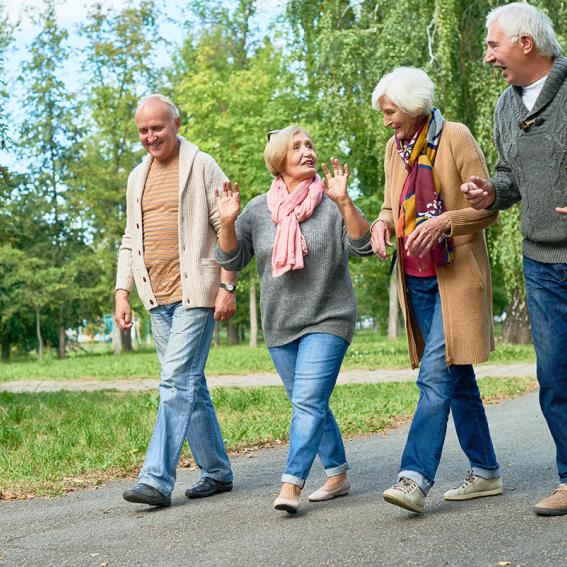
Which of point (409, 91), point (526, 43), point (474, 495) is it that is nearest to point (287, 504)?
point (474, 495)

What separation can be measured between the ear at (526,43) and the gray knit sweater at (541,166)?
15 centimetres

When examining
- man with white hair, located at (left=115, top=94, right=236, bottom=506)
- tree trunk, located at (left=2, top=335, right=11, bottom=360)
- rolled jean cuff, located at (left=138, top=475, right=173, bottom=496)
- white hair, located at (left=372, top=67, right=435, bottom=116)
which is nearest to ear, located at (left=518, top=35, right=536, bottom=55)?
white hair, located at (left=372, top=67, right=435, bottom=116)

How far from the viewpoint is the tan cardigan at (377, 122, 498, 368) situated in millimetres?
5090

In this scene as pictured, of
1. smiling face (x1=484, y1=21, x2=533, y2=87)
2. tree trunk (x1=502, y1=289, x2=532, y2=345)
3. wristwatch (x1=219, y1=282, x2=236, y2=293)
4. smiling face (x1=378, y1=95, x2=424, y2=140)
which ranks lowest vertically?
tree trunk (x1=502, y1=289, x2=532, y2=345)

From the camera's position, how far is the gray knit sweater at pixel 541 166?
16.0 ft

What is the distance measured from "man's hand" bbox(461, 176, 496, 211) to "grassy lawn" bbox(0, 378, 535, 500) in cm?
322

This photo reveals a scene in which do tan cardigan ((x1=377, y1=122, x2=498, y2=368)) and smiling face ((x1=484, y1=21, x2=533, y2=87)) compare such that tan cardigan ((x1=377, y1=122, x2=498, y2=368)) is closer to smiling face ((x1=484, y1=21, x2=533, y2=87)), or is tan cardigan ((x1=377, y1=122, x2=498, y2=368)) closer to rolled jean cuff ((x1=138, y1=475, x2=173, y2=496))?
smiling face ((x1=484, y1=21, x2=533, y2=87))

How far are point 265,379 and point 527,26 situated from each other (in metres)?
13.4

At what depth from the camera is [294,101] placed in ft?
106

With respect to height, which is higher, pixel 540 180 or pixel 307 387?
pixel 540 180

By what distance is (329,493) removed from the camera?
5719 millimetres

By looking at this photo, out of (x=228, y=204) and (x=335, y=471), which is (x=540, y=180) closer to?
(x=228, y=204)

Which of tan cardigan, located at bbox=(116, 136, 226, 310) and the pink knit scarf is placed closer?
the pink knit scarf

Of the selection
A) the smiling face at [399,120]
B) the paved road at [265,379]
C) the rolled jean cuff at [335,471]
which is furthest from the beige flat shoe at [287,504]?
the paved road at [265,379]
